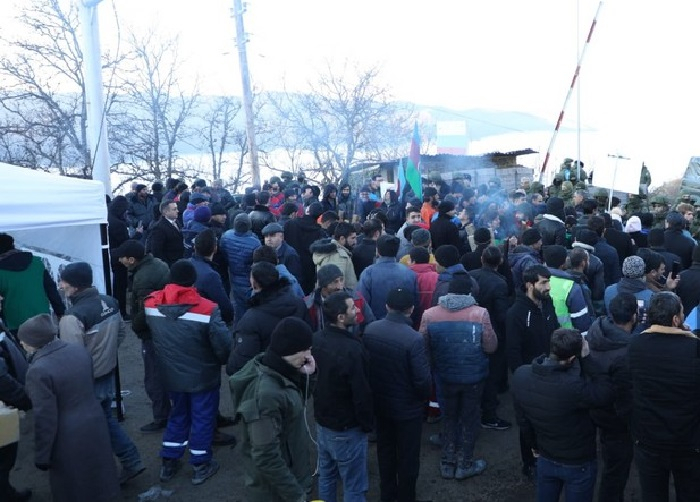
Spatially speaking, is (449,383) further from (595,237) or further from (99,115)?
(99,115)

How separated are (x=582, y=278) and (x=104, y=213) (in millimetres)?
4755

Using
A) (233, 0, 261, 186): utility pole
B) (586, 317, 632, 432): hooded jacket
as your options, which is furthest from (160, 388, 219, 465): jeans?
(233, 0, 261, 186): utility pole

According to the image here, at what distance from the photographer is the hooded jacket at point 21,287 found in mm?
5953

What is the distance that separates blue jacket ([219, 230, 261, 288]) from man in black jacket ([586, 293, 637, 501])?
448cm

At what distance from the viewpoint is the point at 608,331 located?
4.17 metres

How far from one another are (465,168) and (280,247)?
1217 cm

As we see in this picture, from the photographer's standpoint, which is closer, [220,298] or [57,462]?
[57,462]

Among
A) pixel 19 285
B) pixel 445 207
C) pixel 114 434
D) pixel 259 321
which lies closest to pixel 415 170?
pixel 445 207

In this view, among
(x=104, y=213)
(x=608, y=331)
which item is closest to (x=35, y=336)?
(x=104, y=213)

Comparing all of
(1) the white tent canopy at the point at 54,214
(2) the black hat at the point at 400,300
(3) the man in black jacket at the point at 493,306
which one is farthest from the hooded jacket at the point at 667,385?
(1) the white tent canopy at the point at 54,214

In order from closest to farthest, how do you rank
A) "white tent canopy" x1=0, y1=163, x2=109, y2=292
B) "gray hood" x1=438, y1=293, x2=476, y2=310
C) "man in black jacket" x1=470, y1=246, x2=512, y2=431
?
"gray hood" x1=438, y1=293, x2=476, y2=310 < "white tent canopy" x1=0, y1=163, x2=109, y2=292 < "man in black jacket" x1=470, y1=246, x2=512, y2=431

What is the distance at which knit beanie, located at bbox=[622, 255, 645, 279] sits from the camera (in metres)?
5.20

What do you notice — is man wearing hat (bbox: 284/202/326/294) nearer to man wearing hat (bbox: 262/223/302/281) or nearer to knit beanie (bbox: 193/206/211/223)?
man wearing hat (bbox: 262/223/302/281)

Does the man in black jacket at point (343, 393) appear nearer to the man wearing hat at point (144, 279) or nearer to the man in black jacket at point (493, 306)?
the man in black jacket at point (493, 306)
